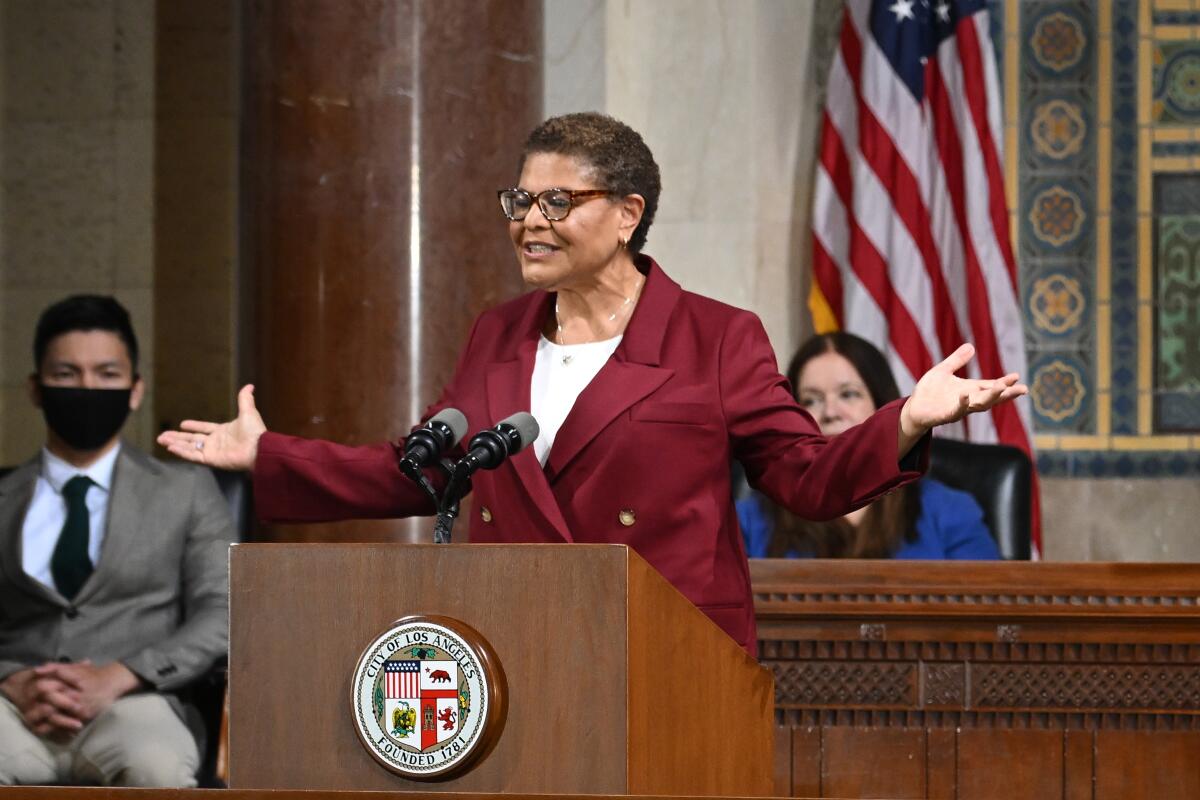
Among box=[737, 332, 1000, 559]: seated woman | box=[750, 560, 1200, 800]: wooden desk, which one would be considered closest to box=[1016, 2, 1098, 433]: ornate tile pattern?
box=[737, 332, 1000, 559]: seated woman

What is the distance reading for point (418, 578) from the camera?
246cm

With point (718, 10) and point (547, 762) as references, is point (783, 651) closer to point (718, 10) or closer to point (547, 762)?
Answer: point (547, 762)

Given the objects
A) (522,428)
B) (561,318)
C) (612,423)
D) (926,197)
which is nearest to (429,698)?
(522,428)

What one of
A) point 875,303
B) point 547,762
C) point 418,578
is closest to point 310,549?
point 418,578

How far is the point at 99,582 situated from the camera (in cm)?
479

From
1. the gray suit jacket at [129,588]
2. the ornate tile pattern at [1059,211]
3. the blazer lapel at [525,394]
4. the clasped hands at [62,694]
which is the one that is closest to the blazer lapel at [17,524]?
the gray suit jacket at [129,588]

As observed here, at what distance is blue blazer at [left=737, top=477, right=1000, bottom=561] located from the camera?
501cm

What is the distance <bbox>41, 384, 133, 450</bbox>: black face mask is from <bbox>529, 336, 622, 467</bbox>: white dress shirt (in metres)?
2.15

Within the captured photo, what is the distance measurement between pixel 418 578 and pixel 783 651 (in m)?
2.04

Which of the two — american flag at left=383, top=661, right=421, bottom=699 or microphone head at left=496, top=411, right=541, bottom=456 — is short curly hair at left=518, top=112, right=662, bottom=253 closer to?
microphone head at left=496, top=411, right=541, bottom=456

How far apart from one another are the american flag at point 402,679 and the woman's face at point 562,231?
0.82m

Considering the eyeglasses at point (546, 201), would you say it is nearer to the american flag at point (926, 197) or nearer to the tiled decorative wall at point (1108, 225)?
the american flag at point (926, 197)

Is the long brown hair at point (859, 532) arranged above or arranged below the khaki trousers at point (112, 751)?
above

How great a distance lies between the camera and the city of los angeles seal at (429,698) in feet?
→ 7.91
